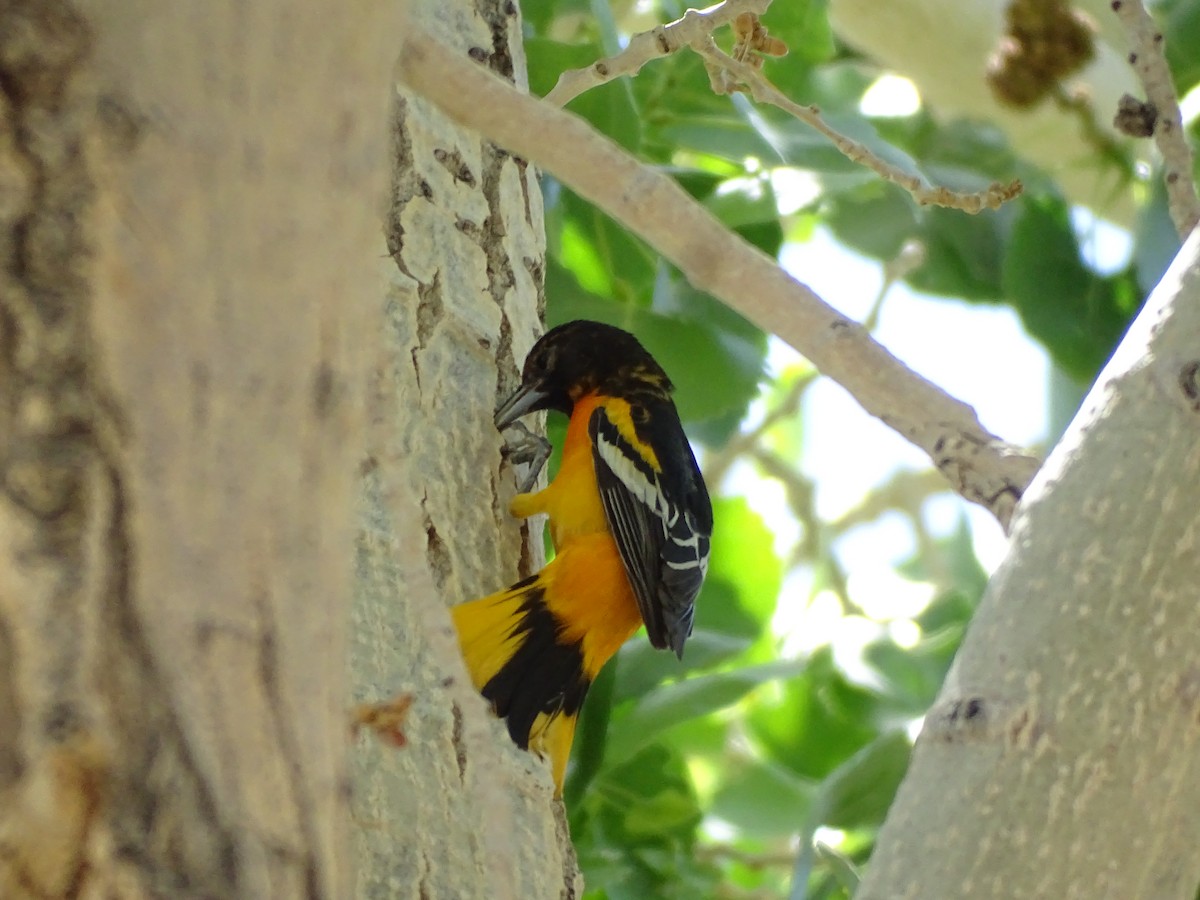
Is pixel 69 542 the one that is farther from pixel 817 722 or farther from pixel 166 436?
pixel 817 722

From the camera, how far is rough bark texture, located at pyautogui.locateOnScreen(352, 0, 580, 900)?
1622 millimetres

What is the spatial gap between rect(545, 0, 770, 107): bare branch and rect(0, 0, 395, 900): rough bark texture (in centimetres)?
97

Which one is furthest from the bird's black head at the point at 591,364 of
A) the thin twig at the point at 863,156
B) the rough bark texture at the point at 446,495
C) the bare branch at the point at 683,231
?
the bare branch at the point at 683,231

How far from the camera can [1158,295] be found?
130 centimetres

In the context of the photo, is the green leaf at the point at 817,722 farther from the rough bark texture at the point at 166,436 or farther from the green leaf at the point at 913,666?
the rough bark texture at the point at 166,436

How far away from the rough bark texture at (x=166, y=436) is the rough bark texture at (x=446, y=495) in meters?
0.22

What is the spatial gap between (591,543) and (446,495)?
66 centimetres

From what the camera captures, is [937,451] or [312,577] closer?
[312,577]

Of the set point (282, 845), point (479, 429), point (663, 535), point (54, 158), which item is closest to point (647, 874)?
point (663, 535)

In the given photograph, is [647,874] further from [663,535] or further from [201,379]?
[201,379]

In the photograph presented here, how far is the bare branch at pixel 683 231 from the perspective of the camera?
1325mm

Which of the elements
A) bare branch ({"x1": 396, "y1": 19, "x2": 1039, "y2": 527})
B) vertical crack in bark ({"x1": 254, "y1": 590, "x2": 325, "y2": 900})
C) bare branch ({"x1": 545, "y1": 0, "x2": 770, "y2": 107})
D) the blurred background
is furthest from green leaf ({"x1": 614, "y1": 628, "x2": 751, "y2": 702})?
vertical crack in bark ({"x1": 254, "y1": 590, "x2": 325, "y2": 900})

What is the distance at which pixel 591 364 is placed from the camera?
327cm

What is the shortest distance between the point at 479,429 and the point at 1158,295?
3.91 feet
